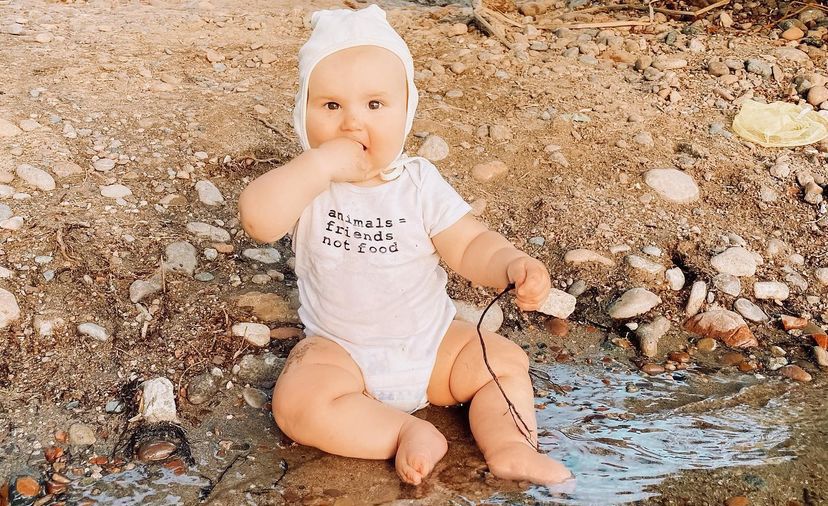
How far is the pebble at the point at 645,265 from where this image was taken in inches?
154

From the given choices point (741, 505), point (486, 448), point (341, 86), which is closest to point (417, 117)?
point (341, 86)

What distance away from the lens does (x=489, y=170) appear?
14.5 ft

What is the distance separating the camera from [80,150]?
4246 mm

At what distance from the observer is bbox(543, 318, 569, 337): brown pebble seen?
12.0 feet

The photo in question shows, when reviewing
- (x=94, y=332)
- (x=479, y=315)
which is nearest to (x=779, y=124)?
(x=479, y=315)

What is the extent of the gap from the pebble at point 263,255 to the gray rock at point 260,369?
0.63 meters

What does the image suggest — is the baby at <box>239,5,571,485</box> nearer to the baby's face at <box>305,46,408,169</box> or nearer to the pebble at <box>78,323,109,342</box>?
the baby's face at <box>305,46,408,169</box>

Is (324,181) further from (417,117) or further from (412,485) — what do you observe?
(417,117)

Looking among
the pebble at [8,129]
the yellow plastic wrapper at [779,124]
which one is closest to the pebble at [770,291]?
the yellow plastic wrapper at [779,124]

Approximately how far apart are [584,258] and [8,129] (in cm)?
281

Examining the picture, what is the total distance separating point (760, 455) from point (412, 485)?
117 centimetres

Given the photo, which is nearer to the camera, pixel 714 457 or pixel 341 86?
pixel 341 86

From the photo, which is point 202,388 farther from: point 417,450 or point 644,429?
point 644,429

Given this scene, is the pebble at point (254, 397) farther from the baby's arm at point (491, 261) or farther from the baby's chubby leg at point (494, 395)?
the baby's arm at point (491, 261)
